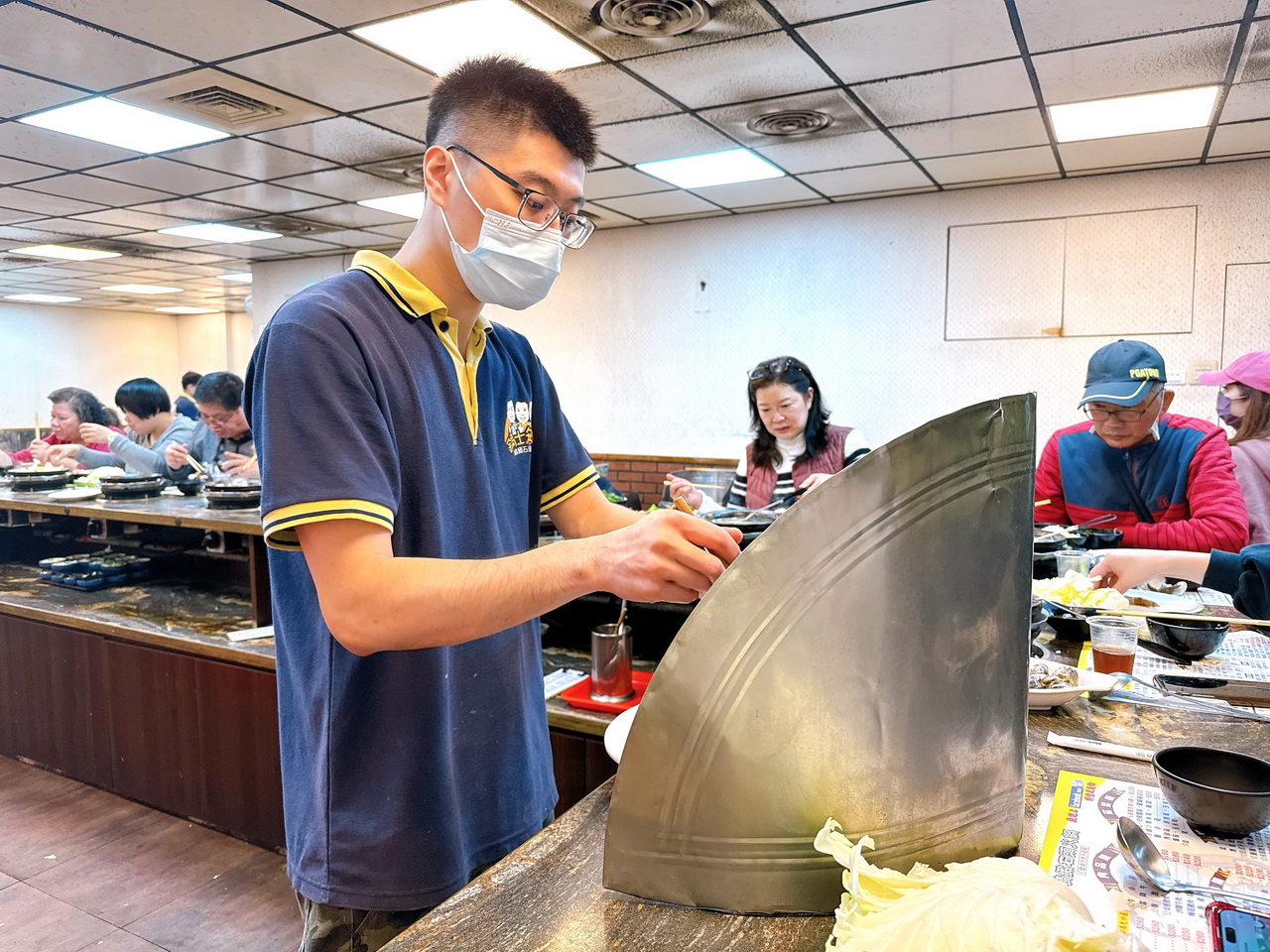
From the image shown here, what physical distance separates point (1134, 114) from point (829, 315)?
8.59ft

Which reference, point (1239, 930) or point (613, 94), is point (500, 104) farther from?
point (613, 94)

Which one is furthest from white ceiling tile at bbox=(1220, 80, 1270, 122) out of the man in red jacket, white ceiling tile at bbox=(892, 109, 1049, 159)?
the man in red jacket

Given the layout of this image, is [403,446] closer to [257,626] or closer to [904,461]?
[904,461]

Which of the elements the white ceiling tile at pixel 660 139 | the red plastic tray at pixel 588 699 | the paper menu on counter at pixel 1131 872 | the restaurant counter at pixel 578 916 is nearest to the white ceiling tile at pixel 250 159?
the white ceiling tile at pixel 660 139

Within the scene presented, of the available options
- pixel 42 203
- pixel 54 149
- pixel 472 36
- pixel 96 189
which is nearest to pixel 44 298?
pixel 42 203

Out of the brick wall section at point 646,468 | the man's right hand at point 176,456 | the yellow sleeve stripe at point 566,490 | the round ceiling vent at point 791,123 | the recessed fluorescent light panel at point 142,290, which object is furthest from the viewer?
the recessed fluorescent light panel at point 142,290

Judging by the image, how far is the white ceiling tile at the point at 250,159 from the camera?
4992mm

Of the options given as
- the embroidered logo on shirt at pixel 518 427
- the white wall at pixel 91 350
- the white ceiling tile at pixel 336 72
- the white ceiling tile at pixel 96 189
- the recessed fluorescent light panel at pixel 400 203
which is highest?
the recessed fluorescent light panel at pixel 400 203

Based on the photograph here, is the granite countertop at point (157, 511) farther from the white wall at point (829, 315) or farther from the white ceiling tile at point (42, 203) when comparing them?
the white wall at point (829, 315)

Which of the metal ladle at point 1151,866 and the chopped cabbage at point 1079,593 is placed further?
the chopped cabbage at point 1079,593

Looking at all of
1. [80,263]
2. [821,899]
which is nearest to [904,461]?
[821,899]

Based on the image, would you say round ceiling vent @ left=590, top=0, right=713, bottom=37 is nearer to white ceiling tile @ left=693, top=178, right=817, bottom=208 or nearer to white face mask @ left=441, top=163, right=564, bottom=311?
white face mask @ left=441, top=163, right=564, bottom=311

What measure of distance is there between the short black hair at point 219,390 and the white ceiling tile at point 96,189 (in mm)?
2089

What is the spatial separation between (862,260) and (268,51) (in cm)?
451
